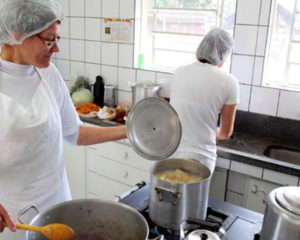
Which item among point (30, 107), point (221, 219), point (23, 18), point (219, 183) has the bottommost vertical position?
point (219, 183)

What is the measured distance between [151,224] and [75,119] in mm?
486

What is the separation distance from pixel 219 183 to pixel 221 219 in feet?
3.06

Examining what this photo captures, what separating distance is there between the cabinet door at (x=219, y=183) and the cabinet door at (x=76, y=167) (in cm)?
102

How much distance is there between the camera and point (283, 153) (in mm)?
2008

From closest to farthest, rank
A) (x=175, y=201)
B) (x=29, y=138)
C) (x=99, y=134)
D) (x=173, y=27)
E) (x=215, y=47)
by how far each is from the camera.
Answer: (x=175, y=201)
(x=29, y=138)
(x=99, y=134)
(x=215, y=47)
(x=173, y=27)

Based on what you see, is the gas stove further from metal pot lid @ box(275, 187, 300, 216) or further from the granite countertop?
the granite countertop

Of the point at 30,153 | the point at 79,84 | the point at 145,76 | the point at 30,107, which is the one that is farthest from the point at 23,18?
the point at 79,84

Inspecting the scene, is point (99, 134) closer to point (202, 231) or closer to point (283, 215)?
point (202, 231)

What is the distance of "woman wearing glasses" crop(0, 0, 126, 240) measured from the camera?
3.31 feet

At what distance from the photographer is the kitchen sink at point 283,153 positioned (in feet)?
6.49

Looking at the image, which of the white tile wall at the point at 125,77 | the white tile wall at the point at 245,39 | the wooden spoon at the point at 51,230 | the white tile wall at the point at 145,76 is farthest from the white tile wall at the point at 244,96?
the wooden spoon at the point at 51,230

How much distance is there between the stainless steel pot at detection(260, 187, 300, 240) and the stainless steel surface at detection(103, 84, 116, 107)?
195 centimetres

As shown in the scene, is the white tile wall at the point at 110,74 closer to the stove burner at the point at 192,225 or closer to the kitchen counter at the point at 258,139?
the kitchen counter at the point at 258,139

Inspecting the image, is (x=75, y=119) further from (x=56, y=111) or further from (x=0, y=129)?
(x=0, y=129)
